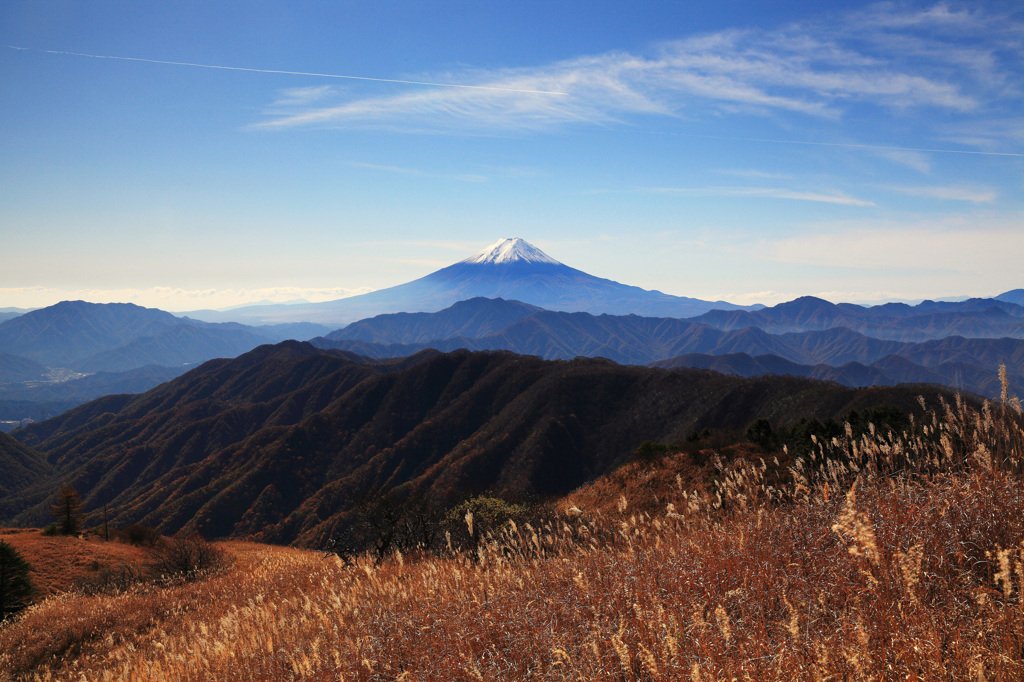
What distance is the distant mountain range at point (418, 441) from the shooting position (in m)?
89.1

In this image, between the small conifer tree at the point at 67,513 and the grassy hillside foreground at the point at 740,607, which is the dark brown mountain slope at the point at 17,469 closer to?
the small conifer tree at the point at 67,513

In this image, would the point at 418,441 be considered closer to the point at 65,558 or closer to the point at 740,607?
the point at 65,558

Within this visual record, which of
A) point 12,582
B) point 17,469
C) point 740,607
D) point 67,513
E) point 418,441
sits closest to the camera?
point 740,607

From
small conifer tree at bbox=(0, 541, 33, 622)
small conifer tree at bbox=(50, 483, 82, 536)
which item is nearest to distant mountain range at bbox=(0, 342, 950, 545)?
small conifer tree at bbox=(50, 483, 82, 536)

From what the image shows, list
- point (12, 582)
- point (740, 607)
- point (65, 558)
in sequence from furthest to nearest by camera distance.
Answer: point (65, 558) < point (12, 582) < point (740, 607)

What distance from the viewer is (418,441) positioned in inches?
4953

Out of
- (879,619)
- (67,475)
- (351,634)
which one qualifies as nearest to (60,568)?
(351,634)

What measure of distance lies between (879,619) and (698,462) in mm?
21255

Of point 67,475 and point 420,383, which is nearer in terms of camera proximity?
point 420,383

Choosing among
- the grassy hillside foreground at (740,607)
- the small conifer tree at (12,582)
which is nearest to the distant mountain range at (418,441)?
the small conifer tree at (12,582)

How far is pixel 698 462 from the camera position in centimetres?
2386

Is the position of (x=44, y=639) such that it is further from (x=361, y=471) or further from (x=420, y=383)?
(x=420, y=383)

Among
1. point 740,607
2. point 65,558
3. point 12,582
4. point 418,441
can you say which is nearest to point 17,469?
point 418,441

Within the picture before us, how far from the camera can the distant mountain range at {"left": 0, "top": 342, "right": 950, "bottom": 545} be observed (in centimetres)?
8912
